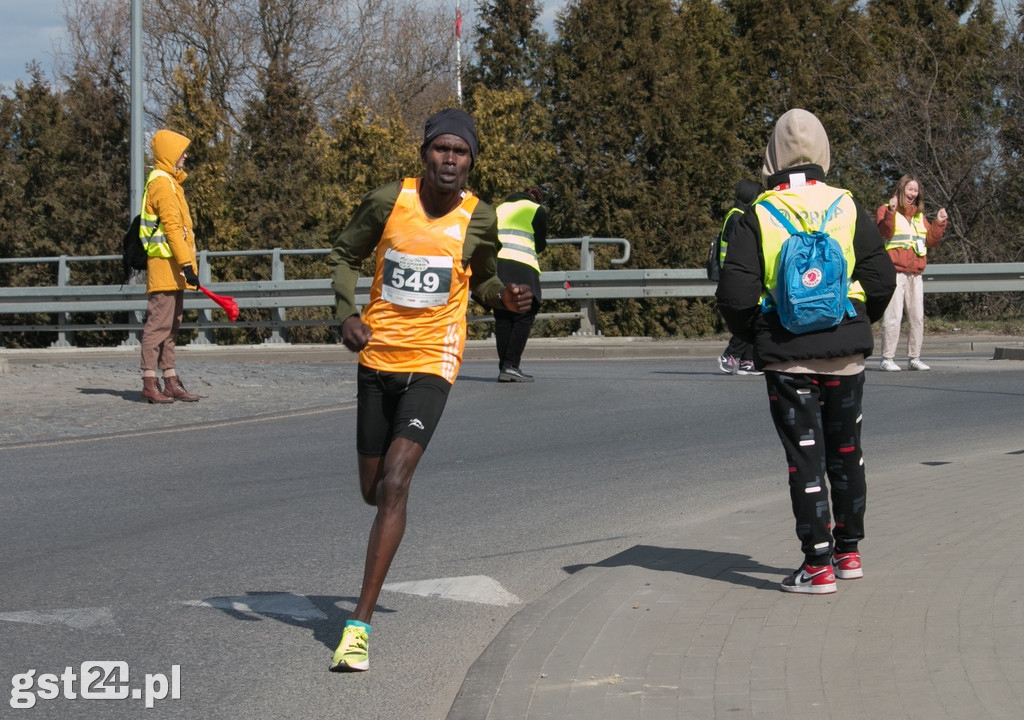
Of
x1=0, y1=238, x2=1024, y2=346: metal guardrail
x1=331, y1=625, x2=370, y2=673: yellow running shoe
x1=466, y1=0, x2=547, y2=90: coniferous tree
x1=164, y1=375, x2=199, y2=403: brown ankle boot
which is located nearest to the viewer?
x1=331, y1=625, x2=370, y2=673: yellow running shoe

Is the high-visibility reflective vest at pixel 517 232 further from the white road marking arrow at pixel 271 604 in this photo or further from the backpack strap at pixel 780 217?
the backpack strap at pixel 780 217

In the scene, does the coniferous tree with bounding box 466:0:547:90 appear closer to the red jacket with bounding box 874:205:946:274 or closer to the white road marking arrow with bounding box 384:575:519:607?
the red jacket with bounding box 874:205:946:274

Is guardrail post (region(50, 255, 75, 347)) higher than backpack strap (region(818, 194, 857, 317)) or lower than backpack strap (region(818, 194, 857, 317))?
lower

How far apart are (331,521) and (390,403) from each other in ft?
8.16

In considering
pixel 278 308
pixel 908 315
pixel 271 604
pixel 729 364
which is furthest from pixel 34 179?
pixel 271 604

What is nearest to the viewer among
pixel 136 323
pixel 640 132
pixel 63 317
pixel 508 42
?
pixel 136 323

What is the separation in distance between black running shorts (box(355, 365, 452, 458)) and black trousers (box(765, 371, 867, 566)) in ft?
4.41

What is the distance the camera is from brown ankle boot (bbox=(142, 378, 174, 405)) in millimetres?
12133

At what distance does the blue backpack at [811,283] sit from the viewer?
512 cm

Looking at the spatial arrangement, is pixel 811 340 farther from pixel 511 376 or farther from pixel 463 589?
pixel 511 376

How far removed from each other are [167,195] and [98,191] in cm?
1651

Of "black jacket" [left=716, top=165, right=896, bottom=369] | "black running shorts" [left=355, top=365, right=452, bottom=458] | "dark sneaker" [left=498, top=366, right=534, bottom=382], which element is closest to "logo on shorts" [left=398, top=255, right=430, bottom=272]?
"black running shorts" [left=355, top=365, right=452, bottom=458]

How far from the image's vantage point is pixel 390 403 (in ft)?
16.5

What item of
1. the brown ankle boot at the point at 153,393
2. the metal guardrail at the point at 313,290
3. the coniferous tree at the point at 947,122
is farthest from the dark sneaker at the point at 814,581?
the coniferous tree at the point at 947,122
